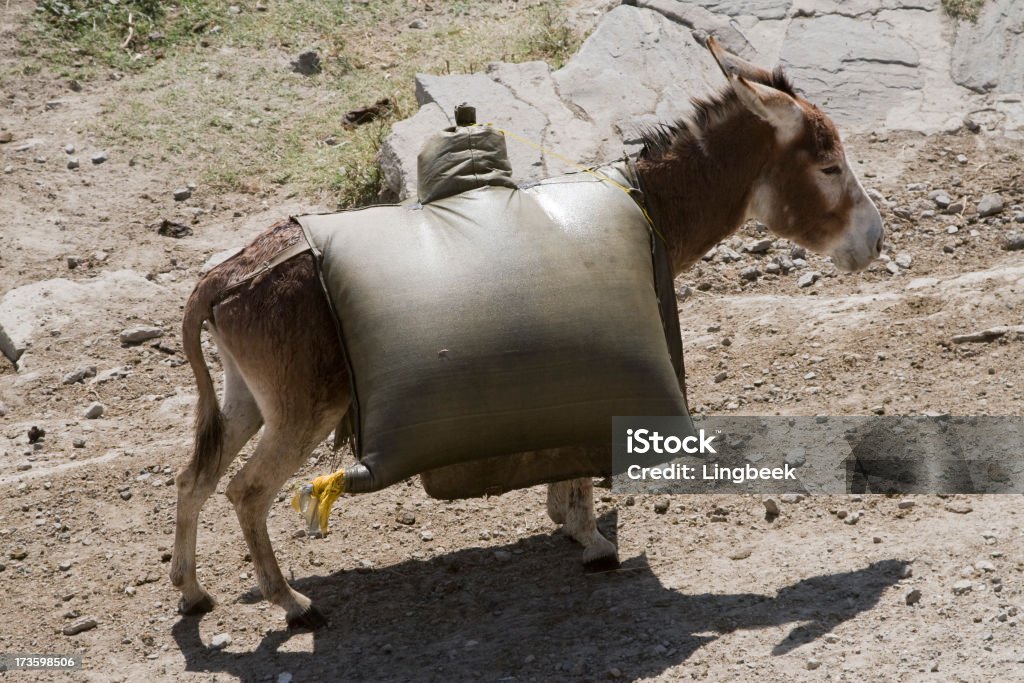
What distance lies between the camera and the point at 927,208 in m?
8.05

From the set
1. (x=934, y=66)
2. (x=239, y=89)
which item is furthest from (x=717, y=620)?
(x=239, y=89)

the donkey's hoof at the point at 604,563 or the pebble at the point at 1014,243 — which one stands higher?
the pebble at the point at 1014,243

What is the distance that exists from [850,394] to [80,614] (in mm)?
3892

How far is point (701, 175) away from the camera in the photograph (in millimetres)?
5465

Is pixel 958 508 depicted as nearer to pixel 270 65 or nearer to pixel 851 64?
pixel 851 64

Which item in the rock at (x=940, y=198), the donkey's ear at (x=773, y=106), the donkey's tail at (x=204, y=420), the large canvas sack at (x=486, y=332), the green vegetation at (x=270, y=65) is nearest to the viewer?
the large canvas sack at (x=486, y=332)

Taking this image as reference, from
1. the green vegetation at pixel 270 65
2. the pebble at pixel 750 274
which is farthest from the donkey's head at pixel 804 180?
the green vegetation at pixel 270 65

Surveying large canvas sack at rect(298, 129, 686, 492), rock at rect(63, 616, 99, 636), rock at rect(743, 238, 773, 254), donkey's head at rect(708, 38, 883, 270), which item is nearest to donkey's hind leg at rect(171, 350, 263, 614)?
rock at rect(63, 616, 99, 636)

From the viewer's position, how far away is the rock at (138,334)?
7844 mm

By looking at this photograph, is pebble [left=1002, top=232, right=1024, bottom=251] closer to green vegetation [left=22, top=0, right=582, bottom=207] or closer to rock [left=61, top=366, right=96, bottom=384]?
green vegetation [left=22, top=0, right=582, bottom=207]

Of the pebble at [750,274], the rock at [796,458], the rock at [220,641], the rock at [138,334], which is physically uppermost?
the pebble at [750,274]

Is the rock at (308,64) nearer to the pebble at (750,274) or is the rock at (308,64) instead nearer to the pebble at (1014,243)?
the pebble at (750,274)

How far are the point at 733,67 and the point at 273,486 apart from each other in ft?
8.98

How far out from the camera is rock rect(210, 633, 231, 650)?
526cm
